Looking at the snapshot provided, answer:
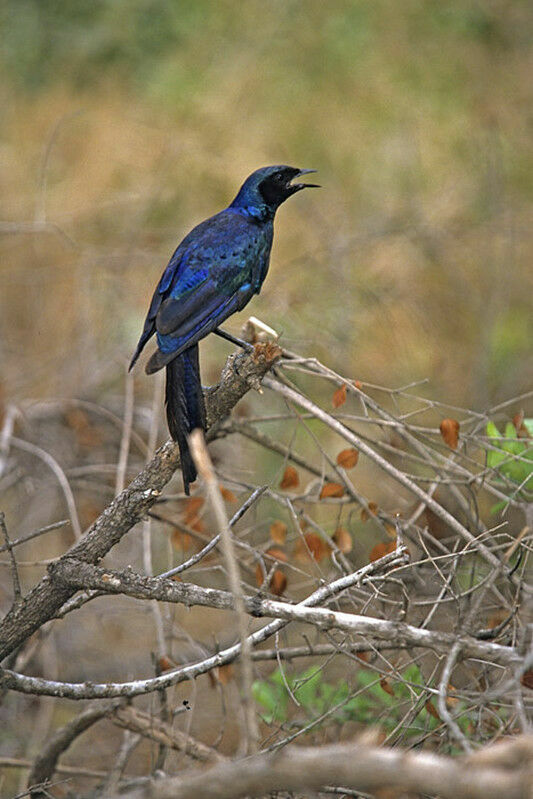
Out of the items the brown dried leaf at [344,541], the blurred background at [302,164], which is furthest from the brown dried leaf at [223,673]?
the blurred background at [302,164]

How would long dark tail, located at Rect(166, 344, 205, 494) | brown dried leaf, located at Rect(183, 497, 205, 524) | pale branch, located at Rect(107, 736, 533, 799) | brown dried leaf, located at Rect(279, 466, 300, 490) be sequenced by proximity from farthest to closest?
brown dried leaf, located at Rect(183, 497, 205, 524) → brown dried leaf, located at Rect(279, 466, 300, 490) → long dark tail, located at Rect(166, 344, 205, 494) → pale branch, located at Rect(107, 736, 533, 799)

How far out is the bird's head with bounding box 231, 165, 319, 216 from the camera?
11.8 feet

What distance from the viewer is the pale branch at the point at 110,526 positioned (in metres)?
2.42

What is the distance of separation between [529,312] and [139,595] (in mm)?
5557

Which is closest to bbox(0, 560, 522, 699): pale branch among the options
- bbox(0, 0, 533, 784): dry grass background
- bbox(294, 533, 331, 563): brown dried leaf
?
bbox(294, 533, 331, 563): brown dried leaf

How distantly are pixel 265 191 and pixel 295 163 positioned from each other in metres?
4.34

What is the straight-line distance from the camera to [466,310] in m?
7.21

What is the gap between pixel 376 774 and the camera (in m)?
1.26

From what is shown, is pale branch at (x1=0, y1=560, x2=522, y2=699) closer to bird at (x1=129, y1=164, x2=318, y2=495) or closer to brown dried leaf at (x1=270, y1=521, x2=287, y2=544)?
bird at (x1=129, y1=164, x2=318, y2=495)

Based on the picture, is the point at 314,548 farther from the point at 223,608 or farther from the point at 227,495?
the point at 223,608

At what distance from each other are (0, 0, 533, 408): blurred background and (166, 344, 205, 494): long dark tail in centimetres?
279

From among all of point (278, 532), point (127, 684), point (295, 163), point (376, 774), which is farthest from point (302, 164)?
point (376, 774)

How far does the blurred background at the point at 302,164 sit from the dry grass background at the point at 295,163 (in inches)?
0.7

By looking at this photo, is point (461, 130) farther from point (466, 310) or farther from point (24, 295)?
point (24, 295)
